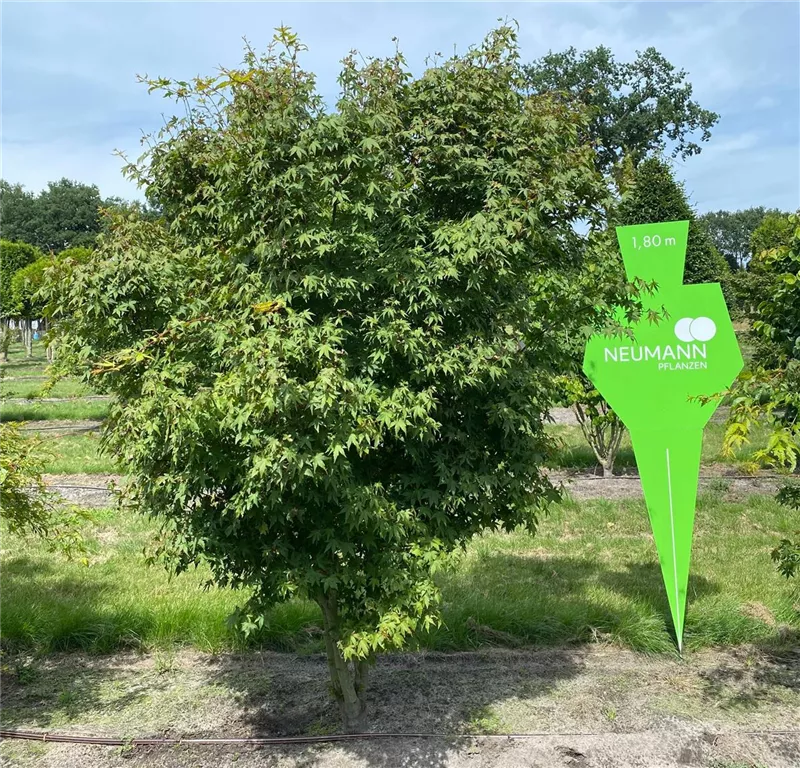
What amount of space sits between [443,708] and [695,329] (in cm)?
341

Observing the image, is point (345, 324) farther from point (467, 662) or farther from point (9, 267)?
point (9, 267)

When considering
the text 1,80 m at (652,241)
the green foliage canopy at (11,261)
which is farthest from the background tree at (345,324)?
the green foliage canopy at (11,261)

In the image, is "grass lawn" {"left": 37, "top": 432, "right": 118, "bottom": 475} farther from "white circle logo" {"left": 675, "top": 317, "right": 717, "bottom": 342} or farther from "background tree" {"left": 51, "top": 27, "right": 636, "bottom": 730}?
"white circle logo" {"left": 675, "top": 317, "right": 717, "bottom": 342}

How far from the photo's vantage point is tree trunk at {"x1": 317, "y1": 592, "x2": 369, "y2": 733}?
178 inches

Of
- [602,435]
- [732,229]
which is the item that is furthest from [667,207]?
[732,229]

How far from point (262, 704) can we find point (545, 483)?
2478 millimetres

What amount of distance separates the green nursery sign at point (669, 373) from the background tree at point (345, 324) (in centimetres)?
147

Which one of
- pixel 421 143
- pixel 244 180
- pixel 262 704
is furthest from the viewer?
pixel 262 704

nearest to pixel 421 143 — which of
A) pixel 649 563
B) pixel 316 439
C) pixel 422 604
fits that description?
pixel 316 439

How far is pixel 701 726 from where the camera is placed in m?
4.80

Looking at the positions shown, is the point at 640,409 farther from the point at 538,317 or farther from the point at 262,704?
the point at 262,704

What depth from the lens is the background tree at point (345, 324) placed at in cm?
368

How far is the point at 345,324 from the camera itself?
4195mm

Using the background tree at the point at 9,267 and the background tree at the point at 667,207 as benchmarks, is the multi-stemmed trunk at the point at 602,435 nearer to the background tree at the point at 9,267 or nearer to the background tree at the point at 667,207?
the background tree at the point at 667,207
